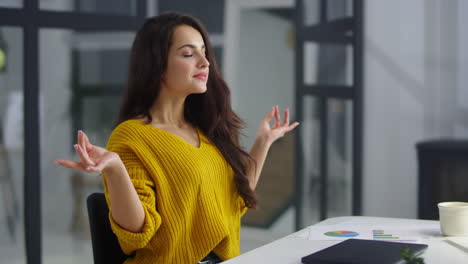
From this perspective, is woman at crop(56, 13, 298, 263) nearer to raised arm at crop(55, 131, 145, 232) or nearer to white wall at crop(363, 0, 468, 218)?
raised arm at crop(55, 131, 145, 232)

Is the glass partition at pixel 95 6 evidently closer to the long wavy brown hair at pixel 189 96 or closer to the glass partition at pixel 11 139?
the glass partition at pixel 11 139

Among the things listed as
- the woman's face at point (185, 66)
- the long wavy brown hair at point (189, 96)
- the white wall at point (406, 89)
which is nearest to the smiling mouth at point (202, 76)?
the woman's face at point (185, 66)

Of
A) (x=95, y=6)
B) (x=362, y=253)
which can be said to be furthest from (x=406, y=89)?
(x=362, y=253)

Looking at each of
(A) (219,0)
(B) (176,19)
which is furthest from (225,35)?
(B) (176,19)

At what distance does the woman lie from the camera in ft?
6.11

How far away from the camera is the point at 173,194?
1905 mm

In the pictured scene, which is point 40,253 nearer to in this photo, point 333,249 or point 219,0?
point 219,0

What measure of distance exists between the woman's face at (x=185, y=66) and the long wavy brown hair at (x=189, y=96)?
20mm

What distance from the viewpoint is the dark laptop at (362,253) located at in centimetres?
138

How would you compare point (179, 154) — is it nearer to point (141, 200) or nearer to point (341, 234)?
point (141, 200)

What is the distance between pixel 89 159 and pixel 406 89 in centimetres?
315

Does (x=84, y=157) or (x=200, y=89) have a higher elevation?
(x=200, y=89)

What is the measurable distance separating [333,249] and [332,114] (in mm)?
2866

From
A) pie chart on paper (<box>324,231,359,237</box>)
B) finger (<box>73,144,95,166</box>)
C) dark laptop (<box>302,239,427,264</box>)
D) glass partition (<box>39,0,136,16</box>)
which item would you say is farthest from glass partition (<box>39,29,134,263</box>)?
dark laptop (<box>302,239,427,264</box>)
